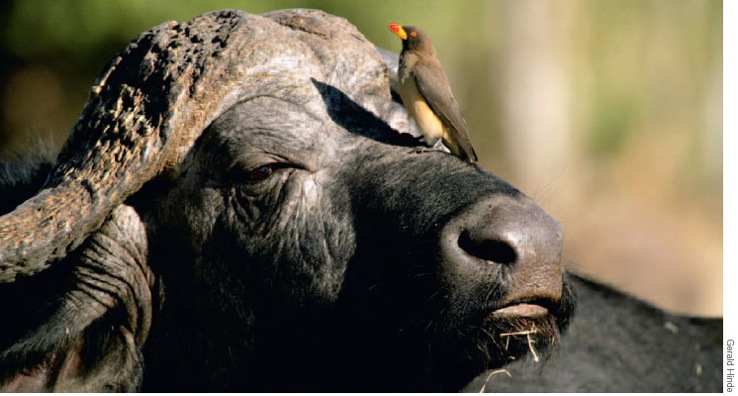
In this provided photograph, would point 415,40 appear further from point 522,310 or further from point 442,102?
point 522,310

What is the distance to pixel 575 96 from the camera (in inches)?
765

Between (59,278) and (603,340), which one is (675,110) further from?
(59,278)

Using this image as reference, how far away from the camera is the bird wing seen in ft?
14.2

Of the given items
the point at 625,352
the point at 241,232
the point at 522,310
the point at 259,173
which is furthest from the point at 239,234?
the point at 625,352

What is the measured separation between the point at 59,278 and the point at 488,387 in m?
2.42

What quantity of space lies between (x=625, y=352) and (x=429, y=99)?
9.31 feet

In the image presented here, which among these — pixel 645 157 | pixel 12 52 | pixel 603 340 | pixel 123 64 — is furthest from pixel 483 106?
pixel 123 64

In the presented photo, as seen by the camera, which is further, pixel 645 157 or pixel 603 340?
pixel 645 157

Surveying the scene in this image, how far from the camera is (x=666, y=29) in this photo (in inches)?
882

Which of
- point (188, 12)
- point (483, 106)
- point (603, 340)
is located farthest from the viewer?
point (483, 106)

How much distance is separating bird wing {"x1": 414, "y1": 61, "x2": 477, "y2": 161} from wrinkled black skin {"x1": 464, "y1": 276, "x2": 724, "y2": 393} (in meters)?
1.97

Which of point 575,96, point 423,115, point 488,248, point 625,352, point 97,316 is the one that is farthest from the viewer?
point 575,96

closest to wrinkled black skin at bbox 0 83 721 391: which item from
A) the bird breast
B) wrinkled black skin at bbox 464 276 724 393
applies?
the bird breast

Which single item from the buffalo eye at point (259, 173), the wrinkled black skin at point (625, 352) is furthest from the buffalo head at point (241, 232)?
the wrinkled black skin at point (625, 352)
